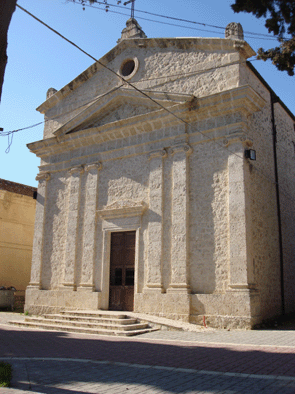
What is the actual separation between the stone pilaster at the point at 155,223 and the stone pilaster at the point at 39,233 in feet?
17.1

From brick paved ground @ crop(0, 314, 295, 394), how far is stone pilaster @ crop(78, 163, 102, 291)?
413 centimetres

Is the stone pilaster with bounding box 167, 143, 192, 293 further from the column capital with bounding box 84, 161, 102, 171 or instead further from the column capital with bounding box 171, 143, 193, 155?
the column capital with bounding box 84, 161, 102, 171

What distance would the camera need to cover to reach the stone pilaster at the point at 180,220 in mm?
11656

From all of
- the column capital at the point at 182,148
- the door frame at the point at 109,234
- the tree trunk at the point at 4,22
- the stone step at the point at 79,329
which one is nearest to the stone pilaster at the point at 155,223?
the column capital at the point at 182,148

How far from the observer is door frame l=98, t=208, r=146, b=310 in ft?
42.4

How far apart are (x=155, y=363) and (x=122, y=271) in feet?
23.6

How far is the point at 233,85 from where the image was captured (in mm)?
11945

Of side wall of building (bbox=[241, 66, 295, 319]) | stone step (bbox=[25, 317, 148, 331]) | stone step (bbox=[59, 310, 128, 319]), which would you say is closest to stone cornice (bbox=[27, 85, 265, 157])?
side wall of building (bbox=[241, 66, 295, 319])

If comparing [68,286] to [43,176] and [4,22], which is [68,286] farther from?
[4,22]

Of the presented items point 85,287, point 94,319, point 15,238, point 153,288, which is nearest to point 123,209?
point 153,288

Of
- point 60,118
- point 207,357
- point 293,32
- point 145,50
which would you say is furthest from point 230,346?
point 60,118

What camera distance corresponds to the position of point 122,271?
13.4 meters

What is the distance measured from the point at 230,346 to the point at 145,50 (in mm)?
10844

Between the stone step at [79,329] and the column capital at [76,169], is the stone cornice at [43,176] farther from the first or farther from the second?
the stone step at [79,329]
